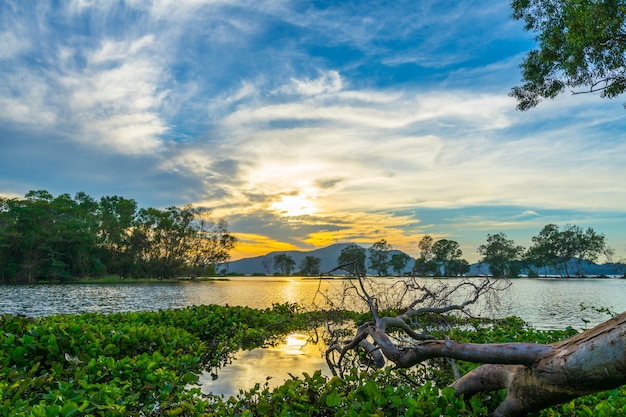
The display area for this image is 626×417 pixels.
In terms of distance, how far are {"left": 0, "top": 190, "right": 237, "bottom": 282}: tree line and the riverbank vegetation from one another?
61394 mm

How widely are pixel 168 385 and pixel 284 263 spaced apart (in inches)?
5439

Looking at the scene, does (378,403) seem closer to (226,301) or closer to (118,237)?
(226,301)

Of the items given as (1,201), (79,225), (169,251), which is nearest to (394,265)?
(169,251)

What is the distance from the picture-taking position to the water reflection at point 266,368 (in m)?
7.51

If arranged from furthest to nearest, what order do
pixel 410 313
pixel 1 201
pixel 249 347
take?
pixel 1 201 → pixel 249 347 → pixel 410 313

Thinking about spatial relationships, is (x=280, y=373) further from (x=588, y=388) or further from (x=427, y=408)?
(x=588, y=388)

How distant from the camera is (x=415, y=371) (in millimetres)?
8766

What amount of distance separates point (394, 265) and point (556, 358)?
5046 inches

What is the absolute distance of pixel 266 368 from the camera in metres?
8.88

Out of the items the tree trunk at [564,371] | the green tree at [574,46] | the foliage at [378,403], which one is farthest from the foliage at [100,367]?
the green tree at [574,46]

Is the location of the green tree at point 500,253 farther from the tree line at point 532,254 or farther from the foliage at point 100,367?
the foliage at point 100,367

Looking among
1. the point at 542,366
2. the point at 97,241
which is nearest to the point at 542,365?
the point at 542,366

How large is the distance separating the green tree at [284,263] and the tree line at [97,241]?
179 feet

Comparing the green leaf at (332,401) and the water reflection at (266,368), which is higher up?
the green leaf at (332,401)
